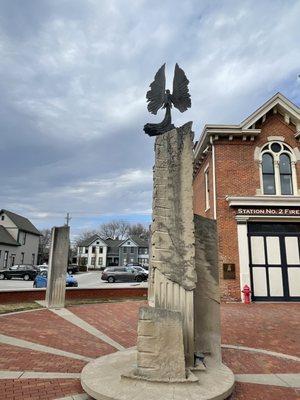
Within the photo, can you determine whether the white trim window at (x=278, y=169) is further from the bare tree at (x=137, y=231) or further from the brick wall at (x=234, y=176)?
the bare tree at (x=137, y=231)

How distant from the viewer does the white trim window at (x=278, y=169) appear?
53.7 ft

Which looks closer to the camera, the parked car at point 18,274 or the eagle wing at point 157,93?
the eagle wing at point 157,93

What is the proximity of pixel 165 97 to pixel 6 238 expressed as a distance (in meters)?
44.5

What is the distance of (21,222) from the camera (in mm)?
51969

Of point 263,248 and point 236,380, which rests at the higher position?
point 263,248

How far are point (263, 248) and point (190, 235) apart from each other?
11227mm

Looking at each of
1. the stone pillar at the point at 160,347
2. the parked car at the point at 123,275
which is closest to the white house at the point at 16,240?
the parked car at the point at 123,275

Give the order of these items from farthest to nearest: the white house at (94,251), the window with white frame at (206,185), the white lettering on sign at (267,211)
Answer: the white house at (94,251) → the window with white frame at (206,185) → the white lettering on sign at (267,211)

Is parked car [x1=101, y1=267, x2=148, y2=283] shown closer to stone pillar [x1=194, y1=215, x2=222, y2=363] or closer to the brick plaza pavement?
the brick plaza pavement

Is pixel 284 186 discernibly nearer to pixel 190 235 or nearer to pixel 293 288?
pixel 293 288

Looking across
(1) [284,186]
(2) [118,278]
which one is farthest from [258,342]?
(2) [118,278]

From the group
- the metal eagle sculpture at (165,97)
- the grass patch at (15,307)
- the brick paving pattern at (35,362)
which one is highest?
the metal eagle sculpture at (165,97)

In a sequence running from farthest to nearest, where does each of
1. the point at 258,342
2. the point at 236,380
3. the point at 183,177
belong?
the point at 258,342 < the point at 183,177 < the point at 236,380

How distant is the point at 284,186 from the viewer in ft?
54.2
